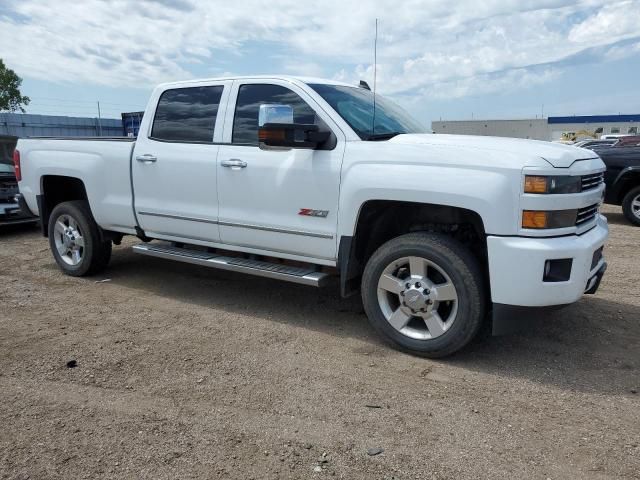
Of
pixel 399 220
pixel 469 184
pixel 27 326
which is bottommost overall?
pixel 27 326

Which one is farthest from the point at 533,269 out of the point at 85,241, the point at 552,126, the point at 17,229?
the point at 552,126

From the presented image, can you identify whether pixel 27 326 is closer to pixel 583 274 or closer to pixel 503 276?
pixel 503 276

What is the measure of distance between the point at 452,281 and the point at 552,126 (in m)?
81.1

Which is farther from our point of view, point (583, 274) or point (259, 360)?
point (259, 360)

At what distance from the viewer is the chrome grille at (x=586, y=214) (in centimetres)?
361

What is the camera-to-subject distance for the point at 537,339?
13.9ft

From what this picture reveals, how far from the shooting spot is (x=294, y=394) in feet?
11.0

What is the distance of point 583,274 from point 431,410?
1358 millimetres

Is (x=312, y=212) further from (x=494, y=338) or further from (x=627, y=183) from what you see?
(x=627, y=183)

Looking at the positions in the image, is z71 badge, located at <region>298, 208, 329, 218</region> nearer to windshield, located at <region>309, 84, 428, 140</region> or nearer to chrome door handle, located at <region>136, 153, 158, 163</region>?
windshield, located at <region>309, 84, 428, 140</region>

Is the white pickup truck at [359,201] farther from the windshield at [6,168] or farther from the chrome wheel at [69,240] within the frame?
the windshield at [6,168]

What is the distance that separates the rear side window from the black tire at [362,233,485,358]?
200 cm

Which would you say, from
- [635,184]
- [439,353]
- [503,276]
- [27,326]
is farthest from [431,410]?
[635,184]

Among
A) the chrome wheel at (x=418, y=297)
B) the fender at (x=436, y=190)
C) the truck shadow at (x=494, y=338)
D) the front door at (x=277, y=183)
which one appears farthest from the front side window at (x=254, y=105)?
the truck shadow at (x=494, y=338)
